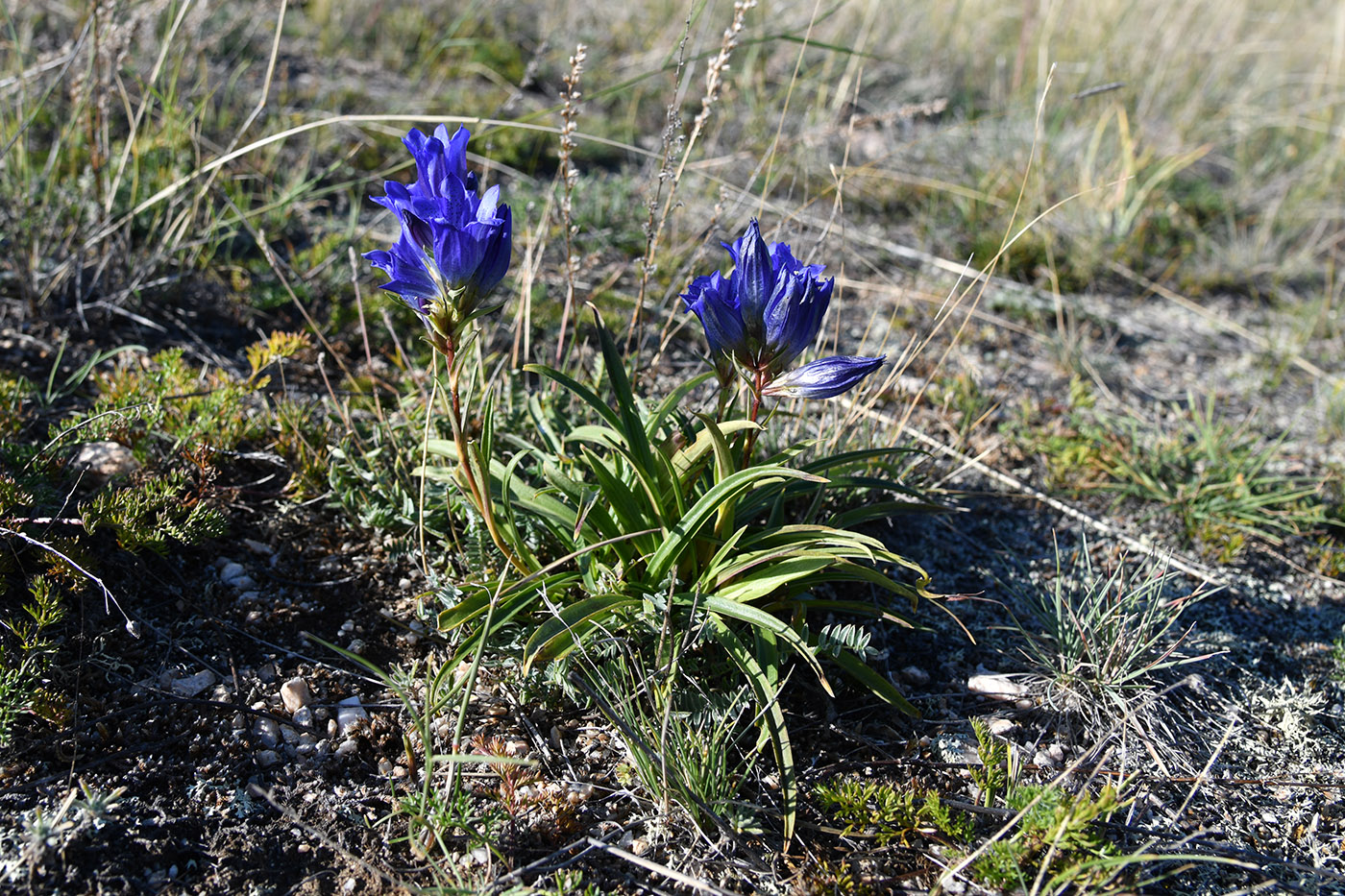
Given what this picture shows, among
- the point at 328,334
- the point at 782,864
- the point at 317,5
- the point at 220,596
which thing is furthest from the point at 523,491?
the point at 317,5

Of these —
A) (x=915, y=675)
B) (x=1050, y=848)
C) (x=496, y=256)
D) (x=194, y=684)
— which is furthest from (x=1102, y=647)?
(x=194, y=684)

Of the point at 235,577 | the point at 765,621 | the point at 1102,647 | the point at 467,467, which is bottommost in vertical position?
the point at 235,577

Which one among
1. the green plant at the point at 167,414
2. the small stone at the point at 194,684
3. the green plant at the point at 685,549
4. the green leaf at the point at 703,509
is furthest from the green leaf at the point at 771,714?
the green plant at the point at 167,414

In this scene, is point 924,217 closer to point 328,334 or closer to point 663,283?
point 663,283

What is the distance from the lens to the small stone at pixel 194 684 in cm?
208

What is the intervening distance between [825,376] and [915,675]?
100 centimetres

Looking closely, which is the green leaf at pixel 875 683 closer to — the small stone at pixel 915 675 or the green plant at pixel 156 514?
the small stone at pixel 915 675

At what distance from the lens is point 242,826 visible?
184 cm

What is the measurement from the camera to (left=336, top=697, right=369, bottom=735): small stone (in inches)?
81.6

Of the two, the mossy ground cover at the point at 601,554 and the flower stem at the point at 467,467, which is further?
the mossy ground cover at the point at 601,554

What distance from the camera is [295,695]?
6.86 feet

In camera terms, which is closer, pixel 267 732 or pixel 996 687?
pixel 267 732

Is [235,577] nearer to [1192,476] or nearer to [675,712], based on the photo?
[675,712]

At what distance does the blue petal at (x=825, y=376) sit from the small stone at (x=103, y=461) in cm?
181
